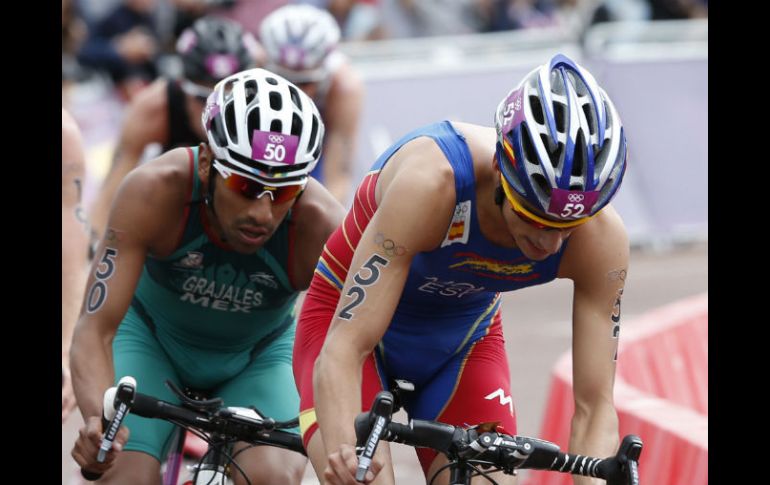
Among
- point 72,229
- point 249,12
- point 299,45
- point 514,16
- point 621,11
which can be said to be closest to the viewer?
point 72,229

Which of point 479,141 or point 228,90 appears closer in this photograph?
point 479,141

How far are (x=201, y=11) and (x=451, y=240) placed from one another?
12.0 metres

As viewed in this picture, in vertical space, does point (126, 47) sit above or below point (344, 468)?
below

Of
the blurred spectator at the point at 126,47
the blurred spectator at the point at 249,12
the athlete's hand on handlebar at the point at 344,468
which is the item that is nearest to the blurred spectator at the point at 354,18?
the blurred spectator at the point at 249,12

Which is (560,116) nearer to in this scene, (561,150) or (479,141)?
(561,150)

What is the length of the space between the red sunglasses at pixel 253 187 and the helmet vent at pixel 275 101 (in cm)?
27

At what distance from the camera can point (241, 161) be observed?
211 inches

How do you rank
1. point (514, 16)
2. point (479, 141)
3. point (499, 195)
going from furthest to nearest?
1. point (514, 16)
2. point (479, 141)
3. point (499, 195)

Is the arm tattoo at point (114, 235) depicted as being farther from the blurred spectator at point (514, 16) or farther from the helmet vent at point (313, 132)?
the blurred spectator at point (514, 16)

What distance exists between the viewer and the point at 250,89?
5.53 meters

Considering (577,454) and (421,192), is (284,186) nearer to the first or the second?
(421,192)

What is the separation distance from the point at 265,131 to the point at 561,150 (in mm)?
1384

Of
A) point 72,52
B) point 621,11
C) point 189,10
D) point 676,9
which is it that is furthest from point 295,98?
point 676,9
